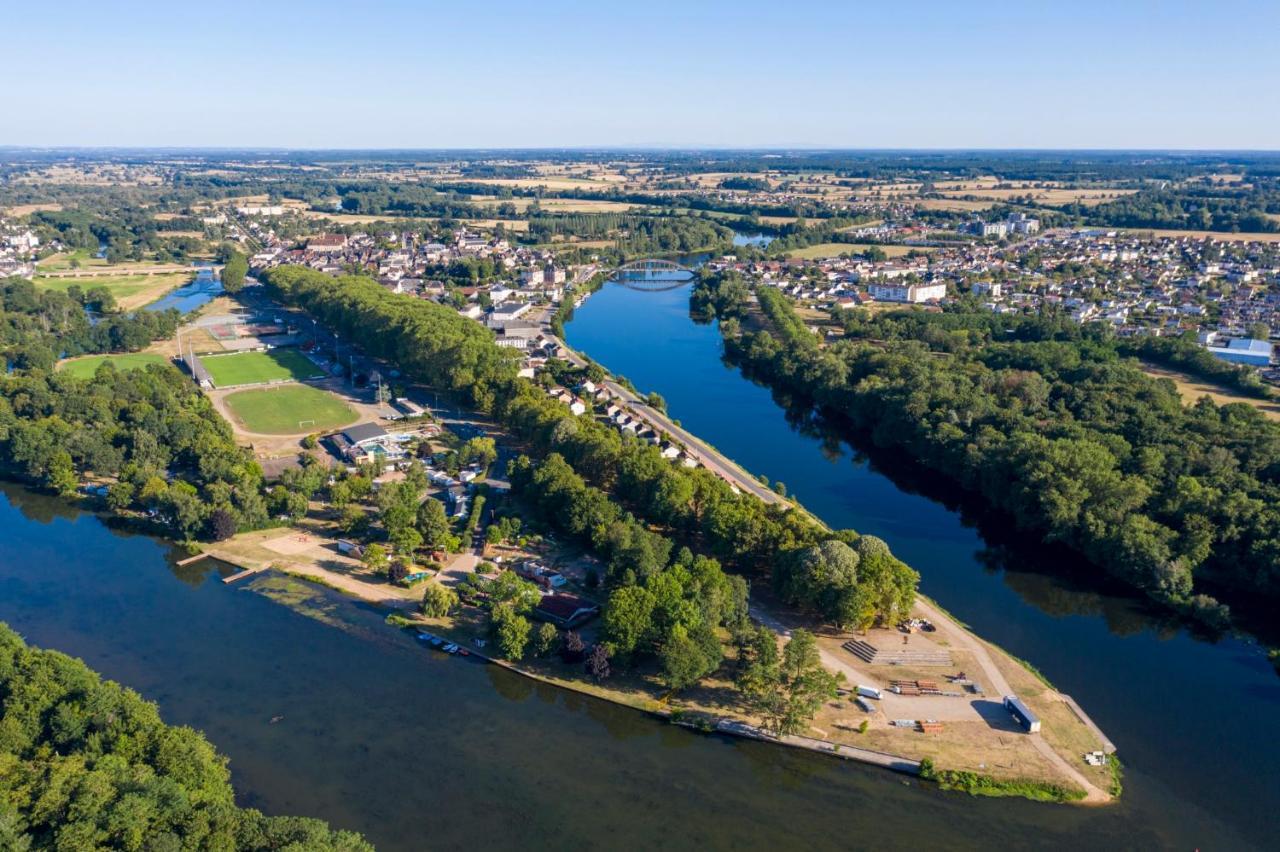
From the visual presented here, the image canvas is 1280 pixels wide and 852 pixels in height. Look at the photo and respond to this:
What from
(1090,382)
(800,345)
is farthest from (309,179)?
(1090,382)

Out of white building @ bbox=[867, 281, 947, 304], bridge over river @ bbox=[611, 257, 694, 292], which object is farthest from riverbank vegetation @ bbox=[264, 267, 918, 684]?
bridge over river @ bbox=[611, 257, 694, 292]

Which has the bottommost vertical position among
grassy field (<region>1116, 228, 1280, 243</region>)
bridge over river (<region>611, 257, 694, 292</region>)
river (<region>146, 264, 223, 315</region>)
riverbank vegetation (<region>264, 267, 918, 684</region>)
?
riverbank vegetation (<region>264, 267, 918, 684</region>)

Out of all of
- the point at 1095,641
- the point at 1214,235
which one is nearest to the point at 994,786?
the point at 1095,641

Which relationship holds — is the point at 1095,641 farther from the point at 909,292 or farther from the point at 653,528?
the point at 909,292

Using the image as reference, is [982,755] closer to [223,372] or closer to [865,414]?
[865,414]

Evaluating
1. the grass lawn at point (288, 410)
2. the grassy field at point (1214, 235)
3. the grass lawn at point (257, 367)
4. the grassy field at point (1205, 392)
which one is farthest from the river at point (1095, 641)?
the grassy field at point (1214, 235)

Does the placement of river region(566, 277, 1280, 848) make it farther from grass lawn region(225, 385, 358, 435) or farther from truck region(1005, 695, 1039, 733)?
grass lawn region(225, 385, 358, 435)
